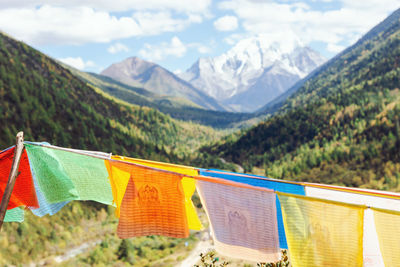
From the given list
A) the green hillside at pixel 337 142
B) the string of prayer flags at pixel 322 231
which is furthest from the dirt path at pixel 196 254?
the green hillside at pixel 337 142

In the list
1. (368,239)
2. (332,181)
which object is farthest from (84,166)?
(332,181)

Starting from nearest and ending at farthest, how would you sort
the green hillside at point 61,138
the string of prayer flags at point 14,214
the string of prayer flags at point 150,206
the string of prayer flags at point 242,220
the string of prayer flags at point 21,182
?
the string of prayer flags at point 242,220
the string of prayer flags at point 150,206
the string of prayer flags at point 21,182
the string of prayer flags at point 14,214
the green hillside at point 61,138

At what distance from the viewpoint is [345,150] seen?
89.1 m

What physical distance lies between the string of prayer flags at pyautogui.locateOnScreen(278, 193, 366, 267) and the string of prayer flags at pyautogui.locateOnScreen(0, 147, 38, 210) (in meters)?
7.61

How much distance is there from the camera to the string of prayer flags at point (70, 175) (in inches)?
424

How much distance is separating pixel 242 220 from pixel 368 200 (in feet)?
12.2

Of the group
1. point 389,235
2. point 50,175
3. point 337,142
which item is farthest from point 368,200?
point 337,142

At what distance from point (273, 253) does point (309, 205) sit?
172 cm

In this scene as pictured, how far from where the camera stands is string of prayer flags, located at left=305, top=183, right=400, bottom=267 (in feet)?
29.0

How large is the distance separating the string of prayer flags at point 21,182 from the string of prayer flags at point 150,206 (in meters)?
3.00

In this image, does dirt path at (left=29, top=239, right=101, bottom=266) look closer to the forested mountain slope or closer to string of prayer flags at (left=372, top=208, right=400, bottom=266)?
the forested mountain slope

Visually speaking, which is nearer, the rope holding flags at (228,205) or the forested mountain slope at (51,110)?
the rope holding flags at (228,205)

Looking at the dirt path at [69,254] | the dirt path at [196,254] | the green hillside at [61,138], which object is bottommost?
the dirt path at [196,254]

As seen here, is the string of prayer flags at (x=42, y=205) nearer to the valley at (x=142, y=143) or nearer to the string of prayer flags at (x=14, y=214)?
the string of prayer flags at (x=14, y=214)
